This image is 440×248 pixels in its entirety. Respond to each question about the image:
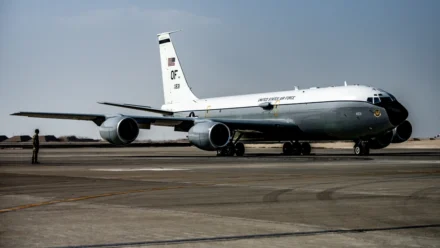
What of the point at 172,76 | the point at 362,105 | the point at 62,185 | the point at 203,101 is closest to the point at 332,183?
the point at 62,185

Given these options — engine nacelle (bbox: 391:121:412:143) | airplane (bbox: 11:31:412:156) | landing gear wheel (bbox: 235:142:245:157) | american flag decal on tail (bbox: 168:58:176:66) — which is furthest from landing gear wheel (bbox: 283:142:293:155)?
american flag decal on tail (bbox: 168:58:176:66)

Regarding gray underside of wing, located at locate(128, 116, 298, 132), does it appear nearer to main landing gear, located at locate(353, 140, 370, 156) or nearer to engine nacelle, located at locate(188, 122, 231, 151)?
engine nacelle, located at locate(188, 122, 231, 151)

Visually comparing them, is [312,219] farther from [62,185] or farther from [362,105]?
[362,105]

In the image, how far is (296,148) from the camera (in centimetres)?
4453

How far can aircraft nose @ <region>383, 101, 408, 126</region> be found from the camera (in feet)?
123

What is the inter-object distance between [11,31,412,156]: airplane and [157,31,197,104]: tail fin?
18.9ft

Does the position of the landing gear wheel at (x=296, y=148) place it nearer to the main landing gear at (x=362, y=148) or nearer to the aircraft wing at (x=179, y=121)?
the aircraft wing at (x=179, y=121)

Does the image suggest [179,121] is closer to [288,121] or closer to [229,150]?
[229,150]

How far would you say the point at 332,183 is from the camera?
17.0 meters

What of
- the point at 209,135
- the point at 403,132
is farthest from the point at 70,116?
the point at 403,132

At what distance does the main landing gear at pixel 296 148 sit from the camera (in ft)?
146

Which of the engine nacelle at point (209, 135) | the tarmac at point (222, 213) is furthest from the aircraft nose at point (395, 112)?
the tarmac at point (222, 213)

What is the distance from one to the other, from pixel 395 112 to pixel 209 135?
10303 millimetres

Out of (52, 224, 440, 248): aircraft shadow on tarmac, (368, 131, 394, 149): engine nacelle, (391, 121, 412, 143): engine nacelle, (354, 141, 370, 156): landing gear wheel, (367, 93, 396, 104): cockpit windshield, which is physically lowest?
(52, 224, 440, 248): aircraft shadow on tarmac
